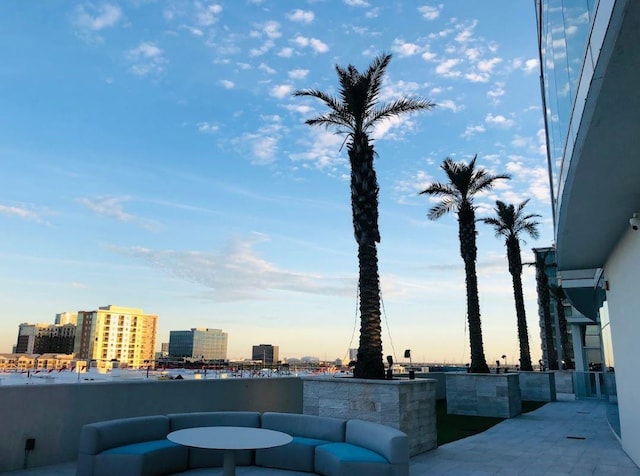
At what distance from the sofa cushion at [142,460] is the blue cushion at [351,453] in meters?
2.18

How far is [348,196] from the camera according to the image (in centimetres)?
1190

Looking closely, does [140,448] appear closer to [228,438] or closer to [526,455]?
[228,438]

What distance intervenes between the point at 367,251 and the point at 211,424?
502cm

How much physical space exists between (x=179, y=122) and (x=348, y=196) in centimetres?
1111

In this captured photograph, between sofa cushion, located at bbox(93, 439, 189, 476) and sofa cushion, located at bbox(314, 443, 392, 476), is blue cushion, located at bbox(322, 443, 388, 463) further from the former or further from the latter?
sofa cushion, located at bbox(93, 439, 189, 476)

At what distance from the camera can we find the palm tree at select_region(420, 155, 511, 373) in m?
17.0

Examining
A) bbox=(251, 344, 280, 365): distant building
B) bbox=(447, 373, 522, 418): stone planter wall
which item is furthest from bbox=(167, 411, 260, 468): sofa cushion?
bbox=(251, 344, 280, 365): distant building

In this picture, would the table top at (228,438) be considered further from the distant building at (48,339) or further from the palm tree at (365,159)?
the distant building at (48,339)

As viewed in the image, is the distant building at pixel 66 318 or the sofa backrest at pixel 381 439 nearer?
the sofa backrest at pixel 381 439

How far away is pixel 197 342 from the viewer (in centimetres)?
17500

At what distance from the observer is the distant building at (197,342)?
174 m

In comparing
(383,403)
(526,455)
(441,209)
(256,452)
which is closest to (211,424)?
(256,452)

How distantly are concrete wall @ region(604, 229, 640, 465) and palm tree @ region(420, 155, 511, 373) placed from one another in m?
6.80

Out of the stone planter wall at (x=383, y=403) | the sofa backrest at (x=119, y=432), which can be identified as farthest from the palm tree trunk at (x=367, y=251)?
the sofa backrest at (x=119, y=432)
